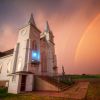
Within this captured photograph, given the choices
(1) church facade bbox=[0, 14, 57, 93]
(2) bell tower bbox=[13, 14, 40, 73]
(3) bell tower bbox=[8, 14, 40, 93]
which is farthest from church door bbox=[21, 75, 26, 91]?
(2) bell tower bbox=[13, 14, 40, 73]

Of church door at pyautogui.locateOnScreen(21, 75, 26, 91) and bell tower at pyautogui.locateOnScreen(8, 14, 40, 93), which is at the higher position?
bell tower at pyautogui.locateOnScreen(8, 14, 40, 93)

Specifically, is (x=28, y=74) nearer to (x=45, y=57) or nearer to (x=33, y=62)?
(x=33, y=62)

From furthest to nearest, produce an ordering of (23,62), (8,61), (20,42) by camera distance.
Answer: (8,61)
(20,42)
(23,62)

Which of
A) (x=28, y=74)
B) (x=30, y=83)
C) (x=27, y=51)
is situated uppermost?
(x=27, y=51)

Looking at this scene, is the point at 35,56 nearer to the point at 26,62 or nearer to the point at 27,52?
the point at 27,52

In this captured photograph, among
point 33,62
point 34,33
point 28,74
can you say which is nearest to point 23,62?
point 33,62

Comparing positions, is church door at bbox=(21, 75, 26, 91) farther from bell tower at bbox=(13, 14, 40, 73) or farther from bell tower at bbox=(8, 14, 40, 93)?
bell tower at bbox=(13, 14, 40, 73)

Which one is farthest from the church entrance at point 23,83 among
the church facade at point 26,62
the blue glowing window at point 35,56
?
the blue glowing window at point 35,56

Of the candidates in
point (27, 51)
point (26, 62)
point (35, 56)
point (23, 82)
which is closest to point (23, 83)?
point (23, 82)

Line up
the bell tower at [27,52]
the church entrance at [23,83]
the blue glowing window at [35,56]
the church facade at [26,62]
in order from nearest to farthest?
1. the church entrance at [23,83]
2. the church facade at [26,62]
3. the bell tower at [27,52]
4. the blue glowing window at [35,56]

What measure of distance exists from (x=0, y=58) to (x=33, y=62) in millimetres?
17601

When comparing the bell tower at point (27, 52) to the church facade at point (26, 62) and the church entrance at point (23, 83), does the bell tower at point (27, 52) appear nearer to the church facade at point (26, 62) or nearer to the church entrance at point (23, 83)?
the church facade at point (26, 62)

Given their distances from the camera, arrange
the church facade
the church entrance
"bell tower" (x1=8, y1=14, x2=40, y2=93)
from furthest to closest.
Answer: "bell tower" (x1=8, y1=14, x2=40, y2=93)
the church facade
the church entrance

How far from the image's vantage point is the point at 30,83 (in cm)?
1823
